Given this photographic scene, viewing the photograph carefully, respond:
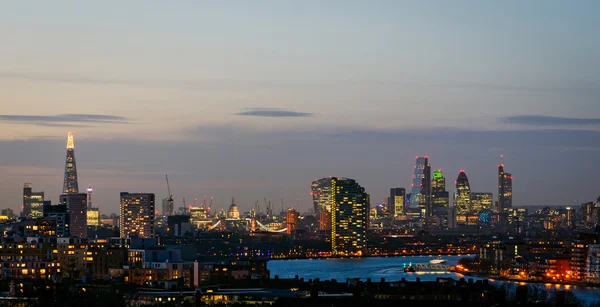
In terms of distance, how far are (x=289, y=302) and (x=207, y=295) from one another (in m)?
5.39

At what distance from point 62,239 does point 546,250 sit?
9609 centimetres

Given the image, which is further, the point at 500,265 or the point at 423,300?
the point at 500,265

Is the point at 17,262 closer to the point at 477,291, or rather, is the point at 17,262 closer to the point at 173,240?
the point at 477,291

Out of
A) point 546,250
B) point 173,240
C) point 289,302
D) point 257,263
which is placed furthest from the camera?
point 173,240

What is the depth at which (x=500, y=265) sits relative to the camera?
15412 centimetres

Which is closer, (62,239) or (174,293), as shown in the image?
(174,293)

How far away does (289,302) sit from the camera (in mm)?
58594

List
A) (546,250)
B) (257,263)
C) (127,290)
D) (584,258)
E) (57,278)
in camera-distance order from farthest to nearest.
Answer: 1. (546,250)
2. (584,258)
3. (257,263)
4. (57,278)
5. (127,290)

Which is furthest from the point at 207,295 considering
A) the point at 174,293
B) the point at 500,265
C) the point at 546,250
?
the point at 546,250

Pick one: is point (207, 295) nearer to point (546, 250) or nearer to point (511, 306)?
point (511, 306)

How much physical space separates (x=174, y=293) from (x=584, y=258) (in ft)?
269

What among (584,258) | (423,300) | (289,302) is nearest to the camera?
(289,302)

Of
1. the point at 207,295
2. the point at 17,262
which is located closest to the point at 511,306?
the point at 207,295

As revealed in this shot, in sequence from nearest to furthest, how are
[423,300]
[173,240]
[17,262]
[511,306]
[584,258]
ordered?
[511,306], [423,300], [17,262], [584,258], [173,240]
